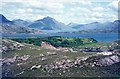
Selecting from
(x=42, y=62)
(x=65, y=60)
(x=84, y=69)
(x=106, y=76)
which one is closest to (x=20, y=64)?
(x=42, y=62)

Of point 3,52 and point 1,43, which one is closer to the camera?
point 3,52

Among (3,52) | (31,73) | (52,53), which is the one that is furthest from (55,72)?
(3,52)

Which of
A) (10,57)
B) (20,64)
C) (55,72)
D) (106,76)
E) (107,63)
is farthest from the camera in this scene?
(10,57)

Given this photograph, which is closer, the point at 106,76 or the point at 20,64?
the point at 106,76

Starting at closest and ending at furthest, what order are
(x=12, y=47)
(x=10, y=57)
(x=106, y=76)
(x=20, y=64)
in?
(x=106, y=76) → (x=20, y=64) → (x=10, y=57) → (x=12, y=47)

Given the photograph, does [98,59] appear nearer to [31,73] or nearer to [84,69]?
[84,69]

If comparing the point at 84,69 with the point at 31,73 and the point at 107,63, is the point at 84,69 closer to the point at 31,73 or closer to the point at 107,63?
the point at 107,63
